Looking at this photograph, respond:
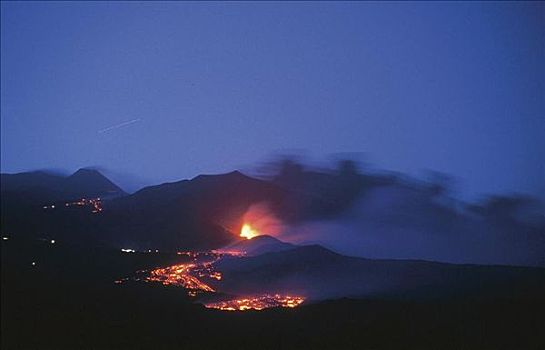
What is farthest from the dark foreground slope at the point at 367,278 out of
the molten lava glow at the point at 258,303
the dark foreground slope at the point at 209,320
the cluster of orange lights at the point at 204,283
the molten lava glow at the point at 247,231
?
the molten lava glow at the point at 247,231

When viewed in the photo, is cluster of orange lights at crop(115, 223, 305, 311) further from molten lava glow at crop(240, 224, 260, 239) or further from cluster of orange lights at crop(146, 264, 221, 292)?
molten lava glow at crop(240, 224, 260, 239)

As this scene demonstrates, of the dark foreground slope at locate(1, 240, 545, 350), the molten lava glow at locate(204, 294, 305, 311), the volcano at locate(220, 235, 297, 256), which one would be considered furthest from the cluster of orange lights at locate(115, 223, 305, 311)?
the volcano at locate(220, 235, 297, 256)

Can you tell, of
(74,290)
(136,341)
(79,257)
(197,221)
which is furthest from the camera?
(197,221)

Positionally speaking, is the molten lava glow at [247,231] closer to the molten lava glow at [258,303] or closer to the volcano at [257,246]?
the volcano at [257,246]

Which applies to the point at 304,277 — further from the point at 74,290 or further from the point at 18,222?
the point at 18,222

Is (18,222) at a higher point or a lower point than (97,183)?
lower

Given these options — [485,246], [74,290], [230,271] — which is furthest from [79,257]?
[485,246]

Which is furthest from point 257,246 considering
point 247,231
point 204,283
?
point 204,283
